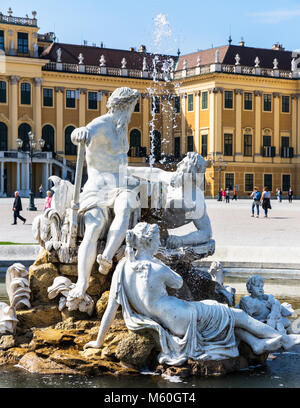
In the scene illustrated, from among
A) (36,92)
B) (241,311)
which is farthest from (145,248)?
(36,92)

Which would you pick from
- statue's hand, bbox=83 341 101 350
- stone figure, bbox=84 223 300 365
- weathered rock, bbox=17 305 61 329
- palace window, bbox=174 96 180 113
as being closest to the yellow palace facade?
palace window, bbox=174 96 180 113

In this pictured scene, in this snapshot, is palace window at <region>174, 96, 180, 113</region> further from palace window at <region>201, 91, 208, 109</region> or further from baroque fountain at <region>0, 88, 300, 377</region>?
baroque fountain at <region>0, 88, 300, 377</region>

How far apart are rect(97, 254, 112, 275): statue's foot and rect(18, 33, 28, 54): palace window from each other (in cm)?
4723

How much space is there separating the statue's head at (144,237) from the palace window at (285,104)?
170 ft

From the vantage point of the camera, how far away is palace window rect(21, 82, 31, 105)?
51.1 m

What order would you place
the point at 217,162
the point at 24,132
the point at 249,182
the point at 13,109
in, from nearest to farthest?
the point at 13,109, the point at 24,132, the point at 217,162, the point at 249,182

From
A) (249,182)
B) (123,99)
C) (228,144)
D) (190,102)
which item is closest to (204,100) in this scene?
(190,102)

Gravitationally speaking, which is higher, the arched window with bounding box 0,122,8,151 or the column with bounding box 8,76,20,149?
the column with bounding box 8,76,20,149

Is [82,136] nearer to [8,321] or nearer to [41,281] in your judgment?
[41,281]

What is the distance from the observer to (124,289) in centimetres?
532

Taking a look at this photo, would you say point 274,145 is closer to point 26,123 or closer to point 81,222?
point 26,123

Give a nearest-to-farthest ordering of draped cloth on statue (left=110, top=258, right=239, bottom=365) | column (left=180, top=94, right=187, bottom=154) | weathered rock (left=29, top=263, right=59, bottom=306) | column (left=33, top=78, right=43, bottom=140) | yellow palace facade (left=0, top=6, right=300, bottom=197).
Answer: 1. draped cloth on statue (left=110, top=258, right=239, bottom=365)
2. weathered rock (left=29, top=263, right=59, bottom=306)
3. yellow palace facade (left=0, top=6, right=300, bottom=197)
4. column (left=33, top=78, right=43, bottom=140)
5. column (left=180, top=94, right=187, bottom=154)

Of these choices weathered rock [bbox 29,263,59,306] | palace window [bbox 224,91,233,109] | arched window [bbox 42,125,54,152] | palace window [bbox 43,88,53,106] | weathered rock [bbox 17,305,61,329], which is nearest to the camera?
weathered rock [bbox 17,305,61,329]

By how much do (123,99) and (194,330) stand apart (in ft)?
6.89
